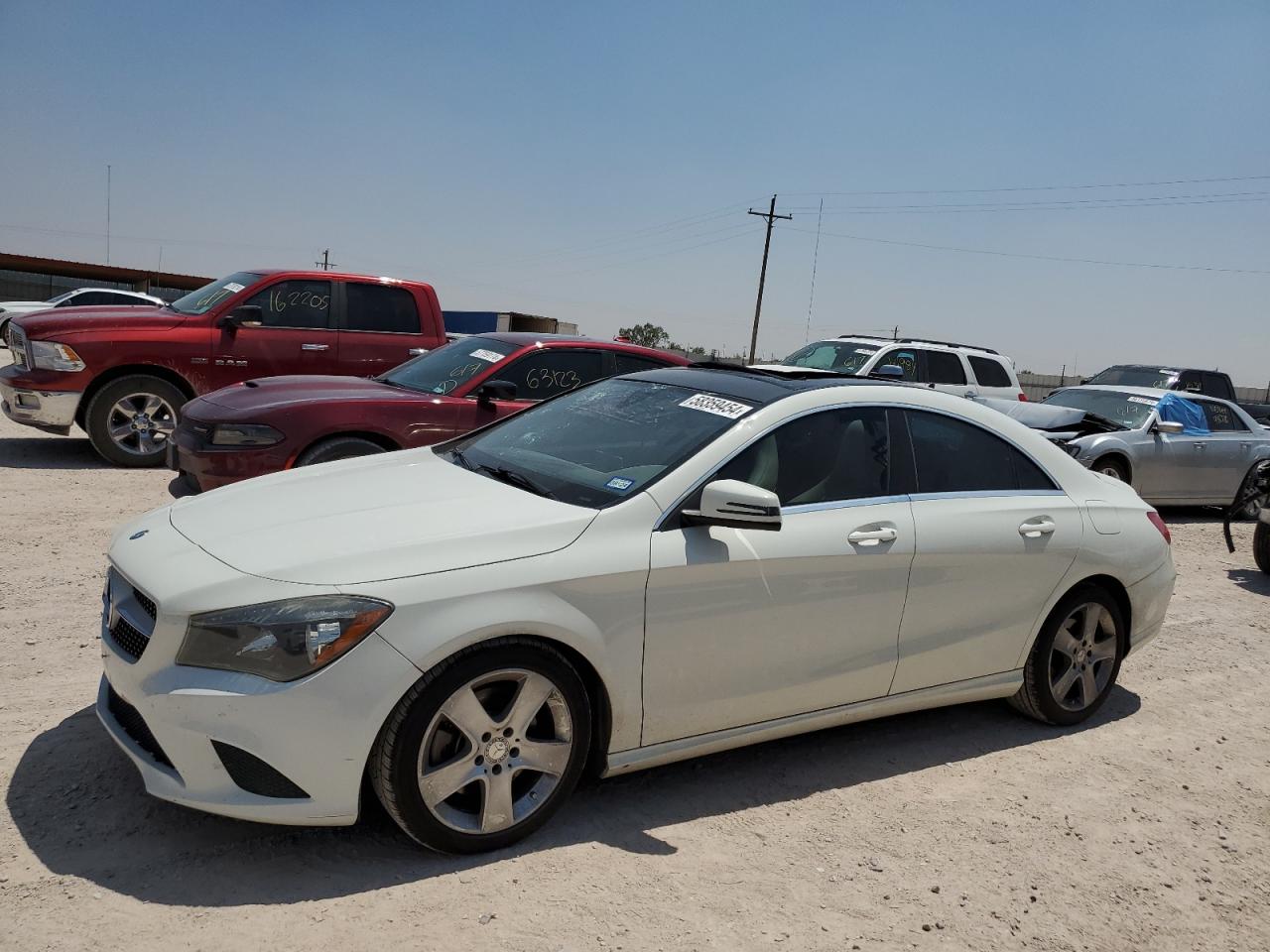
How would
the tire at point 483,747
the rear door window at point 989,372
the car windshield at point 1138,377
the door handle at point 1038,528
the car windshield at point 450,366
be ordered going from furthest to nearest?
1. the car windshield at point 1138,377
2. the rear door window at point 989,372
3. the car windshield at point 450,366
4. the door handle at point 1038,528
5. the tire at point 483,747

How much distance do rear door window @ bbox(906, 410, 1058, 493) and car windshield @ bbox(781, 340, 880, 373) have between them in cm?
864

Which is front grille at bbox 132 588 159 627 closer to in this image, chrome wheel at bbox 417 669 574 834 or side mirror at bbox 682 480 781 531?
chrome wheel at bbox 417 669 574 834

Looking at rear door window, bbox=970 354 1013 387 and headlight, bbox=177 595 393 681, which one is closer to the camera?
headlight, bbox=177 595 393 681

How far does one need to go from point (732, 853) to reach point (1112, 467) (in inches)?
371

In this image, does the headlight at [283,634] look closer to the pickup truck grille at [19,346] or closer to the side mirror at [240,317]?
the side mirror at [240,317]

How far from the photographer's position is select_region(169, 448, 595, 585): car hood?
3113mm

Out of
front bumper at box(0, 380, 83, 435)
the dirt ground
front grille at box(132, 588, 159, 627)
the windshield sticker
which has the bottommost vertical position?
the dirt ground

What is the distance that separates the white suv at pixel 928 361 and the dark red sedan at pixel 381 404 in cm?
569

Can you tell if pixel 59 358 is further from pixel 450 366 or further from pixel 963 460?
pixel 963 460

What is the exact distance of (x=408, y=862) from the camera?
10.5 feet

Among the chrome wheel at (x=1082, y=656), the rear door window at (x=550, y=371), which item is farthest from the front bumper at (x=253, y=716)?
the rear door window at (x=550, y=371)

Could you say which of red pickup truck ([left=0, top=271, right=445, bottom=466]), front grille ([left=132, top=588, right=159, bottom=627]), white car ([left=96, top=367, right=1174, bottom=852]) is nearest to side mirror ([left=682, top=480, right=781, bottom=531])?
white car ([left=96, top=367, right=1174, bottom=852])

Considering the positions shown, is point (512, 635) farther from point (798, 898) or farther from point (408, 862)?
point (798, 898)

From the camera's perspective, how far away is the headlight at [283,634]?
9.62ft
